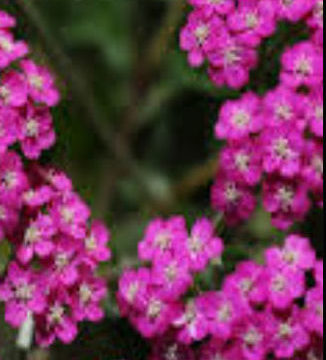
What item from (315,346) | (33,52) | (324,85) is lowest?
(315,346)

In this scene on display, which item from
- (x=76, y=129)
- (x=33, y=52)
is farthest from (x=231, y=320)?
(x=76, y=129)

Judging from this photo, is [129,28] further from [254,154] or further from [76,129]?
[254,154]

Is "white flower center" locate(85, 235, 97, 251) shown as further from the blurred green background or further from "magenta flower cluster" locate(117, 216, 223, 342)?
the blurred green background

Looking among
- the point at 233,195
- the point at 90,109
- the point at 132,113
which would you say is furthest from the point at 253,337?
the point at 132,113

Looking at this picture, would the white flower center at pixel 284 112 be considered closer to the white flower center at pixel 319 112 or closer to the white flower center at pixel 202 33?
the white flower center at pixel 319 112

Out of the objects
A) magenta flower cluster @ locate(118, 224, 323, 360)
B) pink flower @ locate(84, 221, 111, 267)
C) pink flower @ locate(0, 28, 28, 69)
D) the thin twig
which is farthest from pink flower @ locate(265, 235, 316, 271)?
the thin twig
